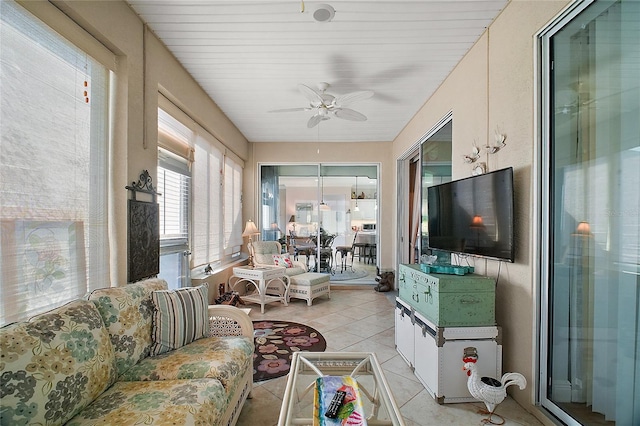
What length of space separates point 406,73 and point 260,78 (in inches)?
62.5

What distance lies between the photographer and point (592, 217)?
1548mm

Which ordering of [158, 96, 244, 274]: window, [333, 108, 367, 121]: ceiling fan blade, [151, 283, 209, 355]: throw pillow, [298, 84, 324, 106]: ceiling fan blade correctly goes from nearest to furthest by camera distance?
[151, 283, 209, 355]: throw pillow, [298, 84, 324, 106]: ceiling fan blade, [158, 96, 244, 274]: window, [333, 108, 367, 121]: ceiling fan blade

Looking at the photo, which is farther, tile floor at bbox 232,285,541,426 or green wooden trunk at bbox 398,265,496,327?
green wooden trunk at bbox 398,265,496,327

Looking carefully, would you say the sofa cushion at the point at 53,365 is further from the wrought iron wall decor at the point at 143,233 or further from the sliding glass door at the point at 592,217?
the sliding glass door at the point at 592,217

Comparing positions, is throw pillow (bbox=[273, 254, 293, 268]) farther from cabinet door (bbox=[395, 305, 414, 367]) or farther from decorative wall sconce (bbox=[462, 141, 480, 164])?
decorative wall sconce (bbox=[462, 141, 480, 164])

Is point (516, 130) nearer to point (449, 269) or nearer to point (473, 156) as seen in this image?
point (473, 156)

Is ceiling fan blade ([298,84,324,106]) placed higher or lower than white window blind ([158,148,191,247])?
higher

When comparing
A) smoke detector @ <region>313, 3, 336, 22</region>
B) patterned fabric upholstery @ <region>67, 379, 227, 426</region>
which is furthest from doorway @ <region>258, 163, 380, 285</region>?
patterned fabric upholstery @ <region>67, 379, 227, 426</region>

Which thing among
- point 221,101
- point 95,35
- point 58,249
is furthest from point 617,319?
point 221,101

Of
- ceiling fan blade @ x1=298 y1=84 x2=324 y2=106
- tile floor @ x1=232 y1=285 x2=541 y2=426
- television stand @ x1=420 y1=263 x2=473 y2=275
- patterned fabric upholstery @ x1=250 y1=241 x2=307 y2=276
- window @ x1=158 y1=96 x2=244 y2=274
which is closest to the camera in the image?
tile floor @ x1=232 y1=285 x2=541 y2=426

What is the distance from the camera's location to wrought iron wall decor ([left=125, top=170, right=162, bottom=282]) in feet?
7.11

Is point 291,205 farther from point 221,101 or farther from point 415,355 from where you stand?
point 415,355

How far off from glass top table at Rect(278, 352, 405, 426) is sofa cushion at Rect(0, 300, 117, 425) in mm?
851

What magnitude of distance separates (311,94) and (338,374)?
8.36ft
